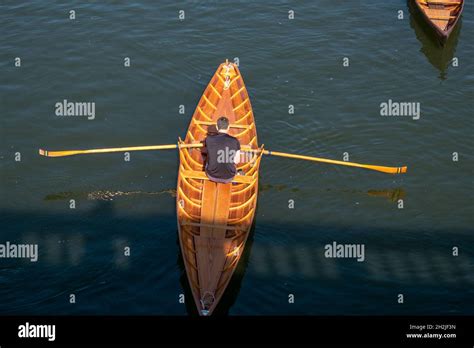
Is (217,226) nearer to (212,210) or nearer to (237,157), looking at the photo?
(212,210)

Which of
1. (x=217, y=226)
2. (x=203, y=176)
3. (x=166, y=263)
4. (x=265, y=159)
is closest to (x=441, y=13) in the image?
(x=265, y=159)

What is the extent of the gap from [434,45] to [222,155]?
13.1m

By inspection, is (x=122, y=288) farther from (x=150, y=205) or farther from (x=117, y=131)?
(x=117, y=131)

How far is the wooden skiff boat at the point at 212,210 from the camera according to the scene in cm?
1778

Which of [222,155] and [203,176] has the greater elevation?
[222,155]

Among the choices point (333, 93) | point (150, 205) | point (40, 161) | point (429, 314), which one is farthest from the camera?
point (333, 93)

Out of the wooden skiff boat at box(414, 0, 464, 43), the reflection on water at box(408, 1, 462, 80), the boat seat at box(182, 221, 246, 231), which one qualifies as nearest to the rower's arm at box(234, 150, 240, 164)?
the boat seat at box(182, 221, 246, 231)

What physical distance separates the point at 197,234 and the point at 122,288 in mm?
2328

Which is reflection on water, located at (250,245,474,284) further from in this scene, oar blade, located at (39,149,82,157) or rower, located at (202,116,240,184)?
oar blade, located at (39,149,82,157)

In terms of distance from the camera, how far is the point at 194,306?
18266mm

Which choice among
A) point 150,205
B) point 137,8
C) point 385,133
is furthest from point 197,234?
point 137,8

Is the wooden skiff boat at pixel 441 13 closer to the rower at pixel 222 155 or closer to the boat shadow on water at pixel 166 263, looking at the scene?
the boat shadow on water at pixel 166 263

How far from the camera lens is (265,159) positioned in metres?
23.0

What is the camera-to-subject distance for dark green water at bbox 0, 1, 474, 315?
18984 mm
